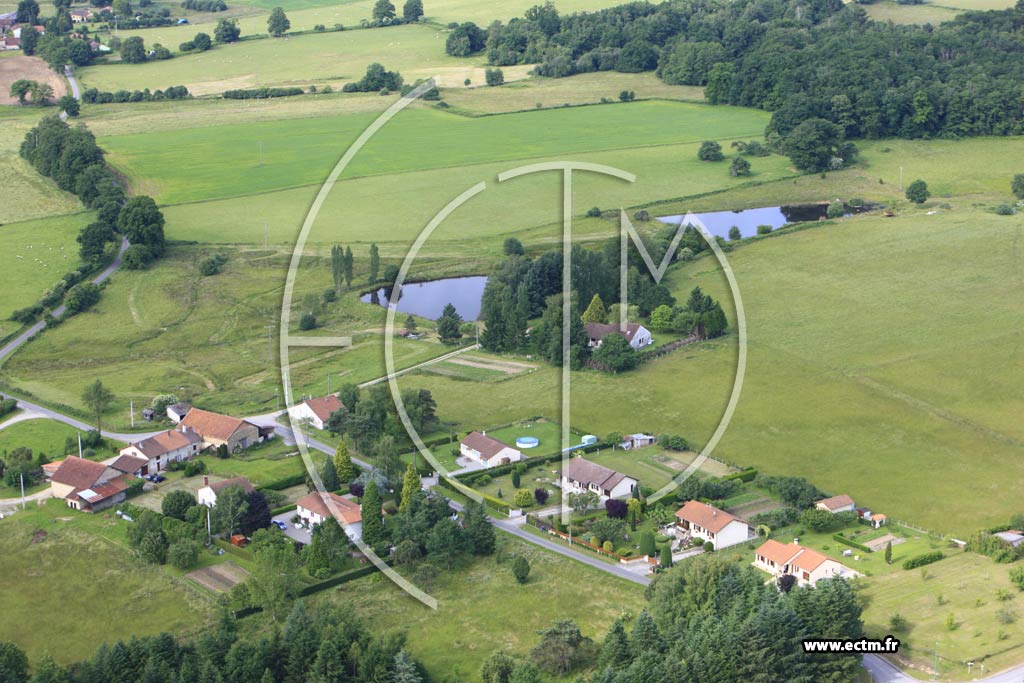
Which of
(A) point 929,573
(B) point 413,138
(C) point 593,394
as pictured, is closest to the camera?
(A) point 929,573

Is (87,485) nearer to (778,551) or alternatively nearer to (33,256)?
(778,551)

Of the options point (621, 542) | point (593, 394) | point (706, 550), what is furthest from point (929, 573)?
point (593, 394)

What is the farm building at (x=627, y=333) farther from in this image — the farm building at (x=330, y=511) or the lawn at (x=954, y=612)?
the lawn at (x=954, y=612)

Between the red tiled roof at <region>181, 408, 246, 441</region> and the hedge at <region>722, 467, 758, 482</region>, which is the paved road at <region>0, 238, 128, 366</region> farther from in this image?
the hedge at <region>722, 467, 758, 482</region>

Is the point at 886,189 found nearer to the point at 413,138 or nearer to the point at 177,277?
the point at 413,138

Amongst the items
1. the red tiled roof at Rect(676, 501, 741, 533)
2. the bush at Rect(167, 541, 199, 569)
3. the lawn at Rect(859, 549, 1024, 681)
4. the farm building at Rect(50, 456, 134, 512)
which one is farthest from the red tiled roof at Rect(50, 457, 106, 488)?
the lawn at Rect(859, 549, 1024, 681)

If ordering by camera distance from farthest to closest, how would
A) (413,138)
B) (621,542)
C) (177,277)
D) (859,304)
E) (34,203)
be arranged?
(413,138) → (34,203) → (177,277) → (859,304) → (621,542)

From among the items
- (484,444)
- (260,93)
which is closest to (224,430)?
(484,444)
